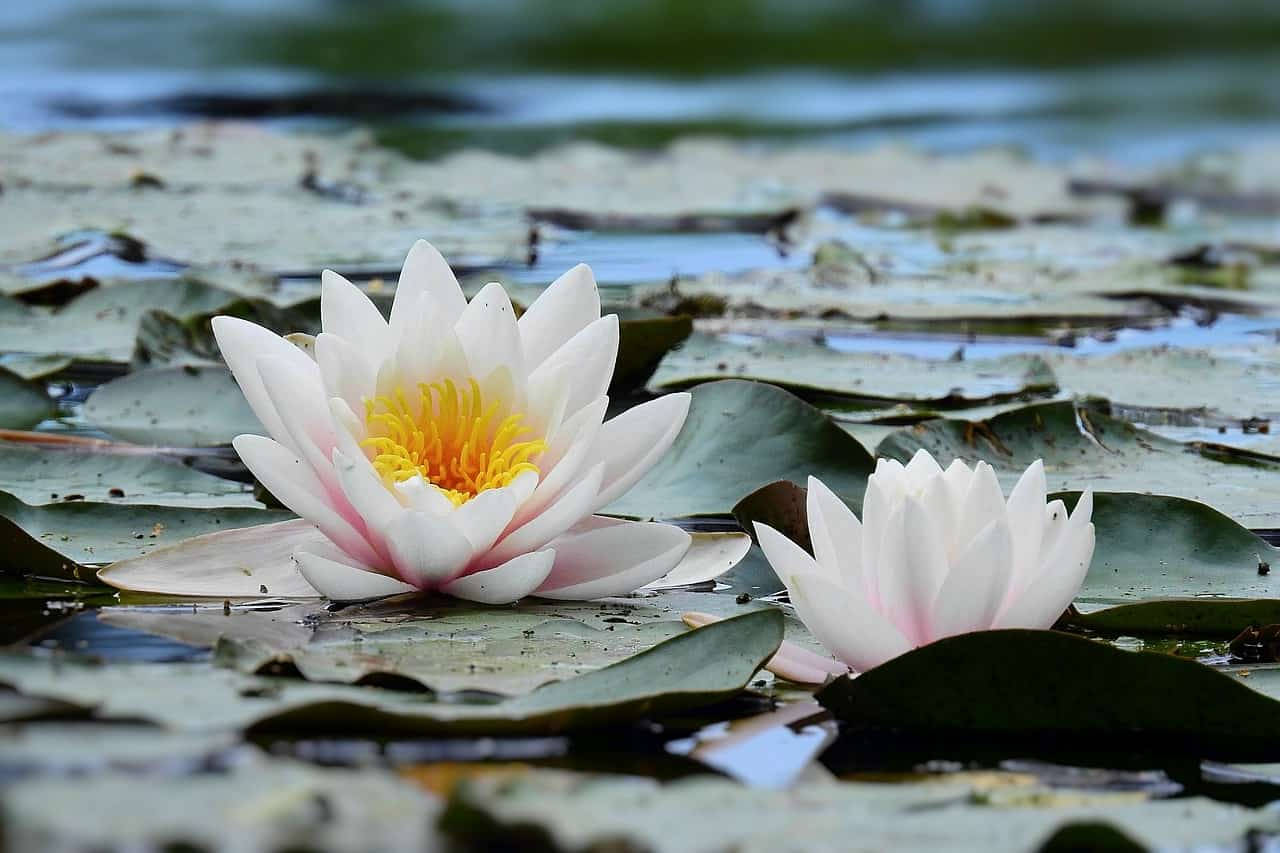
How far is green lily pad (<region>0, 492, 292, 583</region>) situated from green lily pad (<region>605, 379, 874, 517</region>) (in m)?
0.41

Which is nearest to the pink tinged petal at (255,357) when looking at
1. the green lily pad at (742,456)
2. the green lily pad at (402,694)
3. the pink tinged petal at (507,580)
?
the pink tinged petal at (507,580)

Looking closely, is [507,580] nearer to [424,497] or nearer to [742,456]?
[424,497]

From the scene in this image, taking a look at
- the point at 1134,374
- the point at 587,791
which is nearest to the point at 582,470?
the point at 587,791

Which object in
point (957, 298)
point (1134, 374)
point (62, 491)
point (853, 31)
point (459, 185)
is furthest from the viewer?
point (853, 31)

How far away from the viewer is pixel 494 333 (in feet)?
4.44

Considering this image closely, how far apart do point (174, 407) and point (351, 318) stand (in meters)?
0.71

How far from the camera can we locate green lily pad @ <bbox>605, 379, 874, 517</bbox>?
162cm

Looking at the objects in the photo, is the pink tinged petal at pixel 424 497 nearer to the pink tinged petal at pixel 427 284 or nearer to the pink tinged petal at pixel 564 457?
the pink tinged petal at pixel 564 457

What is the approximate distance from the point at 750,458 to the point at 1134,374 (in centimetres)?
95

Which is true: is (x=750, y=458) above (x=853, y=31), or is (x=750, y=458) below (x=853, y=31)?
below

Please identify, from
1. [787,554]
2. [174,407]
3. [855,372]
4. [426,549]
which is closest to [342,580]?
[426,549]

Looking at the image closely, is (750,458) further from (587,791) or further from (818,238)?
(818,238)

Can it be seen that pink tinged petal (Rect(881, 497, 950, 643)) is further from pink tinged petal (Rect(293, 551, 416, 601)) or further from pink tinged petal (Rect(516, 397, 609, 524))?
pink tinged petal (Rect(293, 551, 416, 601))

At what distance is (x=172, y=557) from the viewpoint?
4.41 feet
